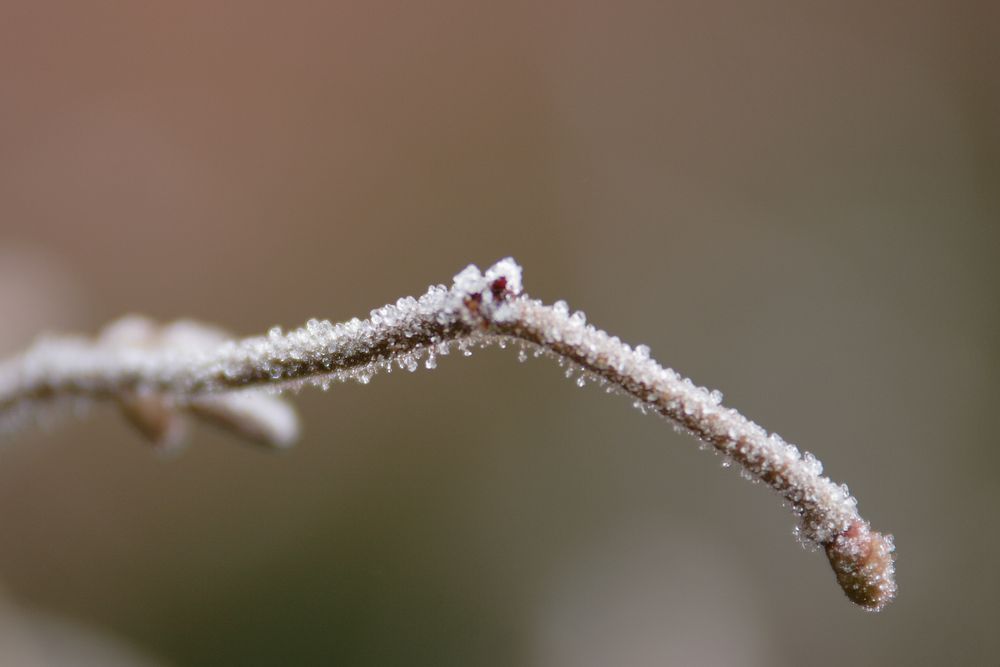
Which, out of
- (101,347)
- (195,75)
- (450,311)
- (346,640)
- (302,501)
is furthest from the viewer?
(195,75)

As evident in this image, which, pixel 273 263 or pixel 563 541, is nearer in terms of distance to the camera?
pixel 563 541

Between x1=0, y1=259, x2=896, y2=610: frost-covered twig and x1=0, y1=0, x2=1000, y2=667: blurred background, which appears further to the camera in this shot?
x1=0, y1=0, x2=1000, y2=667: blurred background

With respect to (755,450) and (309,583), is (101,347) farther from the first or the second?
(309,583)

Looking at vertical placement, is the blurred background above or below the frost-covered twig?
above

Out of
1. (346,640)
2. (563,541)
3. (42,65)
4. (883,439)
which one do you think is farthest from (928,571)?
(42,65)

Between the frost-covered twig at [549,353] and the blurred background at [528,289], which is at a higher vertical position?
the blurred background at [528,289]

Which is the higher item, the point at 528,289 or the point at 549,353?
the point at 528,289

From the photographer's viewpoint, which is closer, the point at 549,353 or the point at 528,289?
the point at 549,353

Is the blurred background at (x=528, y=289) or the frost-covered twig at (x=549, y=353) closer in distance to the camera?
the frost-covered twig at (x=549, y=353)
